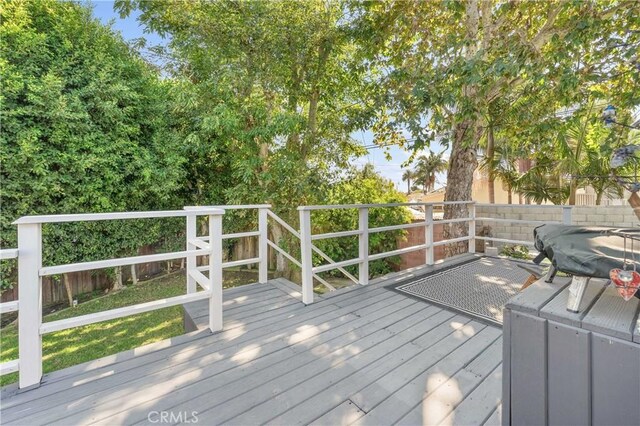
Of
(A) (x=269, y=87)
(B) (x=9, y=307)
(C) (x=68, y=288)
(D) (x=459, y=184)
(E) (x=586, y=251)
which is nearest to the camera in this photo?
(E) (x=586, y=251)

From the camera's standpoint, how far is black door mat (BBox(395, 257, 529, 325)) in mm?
3008

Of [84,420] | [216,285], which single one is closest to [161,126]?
[216,285]

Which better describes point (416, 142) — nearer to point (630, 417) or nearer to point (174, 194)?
point (630, 417)

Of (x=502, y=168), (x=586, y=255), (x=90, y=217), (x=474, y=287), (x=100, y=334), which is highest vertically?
(x=502, y=168)

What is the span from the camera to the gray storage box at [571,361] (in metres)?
1.11

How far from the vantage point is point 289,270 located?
246 inches

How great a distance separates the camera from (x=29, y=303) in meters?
1.76

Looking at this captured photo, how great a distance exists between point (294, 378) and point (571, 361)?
1445 mm

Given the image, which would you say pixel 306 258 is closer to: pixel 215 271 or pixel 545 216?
pixel 215 271

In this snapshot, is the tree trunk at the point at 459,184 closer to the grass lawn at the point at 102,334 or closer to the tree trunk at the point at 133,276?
the grass lawn at the point at 102,334

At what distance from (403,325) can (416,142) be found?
238 cm

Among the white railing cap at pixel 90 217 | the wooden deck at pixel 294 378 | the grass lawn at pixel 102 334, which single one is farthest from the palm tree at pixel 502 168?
the white railing cap at pixel 90 217

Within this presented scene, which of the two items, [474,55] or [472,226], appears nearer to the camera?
[474,55]

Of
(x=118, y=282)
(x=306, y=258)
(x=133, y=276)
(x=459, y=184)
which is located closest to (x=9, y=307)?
(x=306, y=258)
